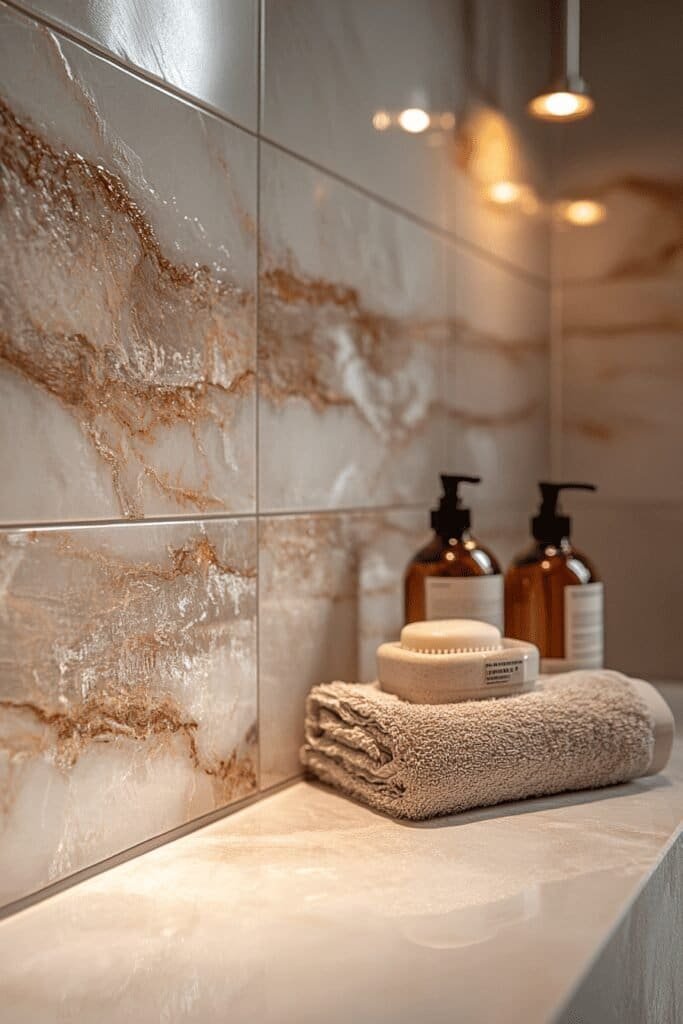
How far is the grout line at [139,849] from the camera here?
65cm

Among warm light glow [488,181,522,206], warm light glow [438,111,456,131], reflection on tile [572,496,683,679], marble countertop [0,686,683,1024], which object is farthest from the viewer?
reflection on tile [572,496,683,679]

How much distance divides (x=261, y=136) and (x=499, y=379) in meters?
0.55

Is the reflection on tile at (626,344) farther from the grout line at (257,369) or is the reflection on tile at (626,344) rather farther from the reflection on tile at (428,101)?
the grout line at (257,369)

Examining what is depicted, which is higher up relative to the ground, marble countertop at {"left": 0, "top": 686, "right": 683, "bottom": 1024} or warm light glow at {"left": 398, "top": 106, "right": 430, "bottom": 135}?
warm light glow at {"left": 398, "top": 106, "right": 430, "bottom": 135}

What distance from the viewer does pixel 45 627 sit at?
65 centimetres

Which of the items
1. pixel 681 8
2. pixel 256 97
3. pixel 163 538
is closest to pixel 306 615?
pixel 163 538

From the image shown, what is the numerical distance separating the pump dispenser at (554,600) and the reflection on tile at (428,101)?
1.18ft

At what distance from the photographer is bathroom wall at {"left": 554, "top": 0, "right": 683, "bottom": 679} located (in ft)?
4.57

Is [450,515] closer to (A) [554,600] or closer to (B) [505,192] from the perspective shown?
(A) [554,600]

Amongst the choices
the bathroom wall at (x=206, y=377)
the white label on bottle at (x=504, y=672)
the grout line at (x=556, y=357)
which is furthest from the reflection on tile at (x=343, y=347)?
the grout line at (x=556, y=357)

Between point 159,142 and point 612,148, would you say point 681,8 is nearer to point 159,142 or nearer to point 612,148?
point 612,148

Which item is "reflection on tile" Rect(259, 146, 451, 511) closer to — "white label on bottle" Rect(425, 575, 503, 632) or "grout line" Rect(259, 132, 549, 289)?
"grout line" Rect(259, 132, 549, 289)

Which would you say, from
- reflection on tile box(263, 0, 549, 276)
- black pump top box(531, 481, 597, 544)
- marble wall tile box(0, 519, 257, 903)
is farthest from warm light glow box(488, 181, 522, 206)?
marble wall tile box(0, 519, 257, 903)

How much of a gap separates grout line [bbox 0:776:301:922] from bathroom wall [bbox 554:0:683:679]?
2.25 ft
